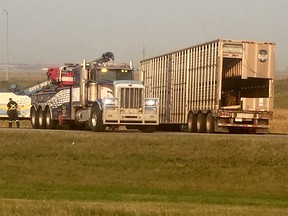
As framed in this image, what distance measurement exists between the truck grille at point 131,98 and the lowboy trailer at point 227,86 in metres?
1.30

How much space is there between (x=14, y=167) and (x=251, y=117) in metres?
13.8

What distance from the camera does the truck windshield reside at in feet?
108

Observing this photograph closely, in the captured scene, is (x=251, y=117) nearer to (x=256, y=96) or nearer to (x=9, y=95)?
(x=256, y=96)

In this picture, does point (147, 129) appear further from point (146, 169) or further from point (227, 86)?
point (146, 169)

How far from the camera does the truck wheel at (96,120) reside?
31438 mm

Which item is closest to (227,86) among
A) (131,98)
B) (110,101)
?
(131,98)

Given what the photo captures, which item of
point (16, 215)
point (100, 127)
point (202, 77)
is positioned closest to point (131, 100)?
point (100, 127)

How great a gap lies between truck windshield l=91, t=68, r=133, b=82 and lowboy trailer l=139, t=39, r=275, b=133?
3.70ft

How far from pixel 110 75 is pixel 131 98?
5.77 feet

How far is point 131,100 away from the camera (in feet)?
104

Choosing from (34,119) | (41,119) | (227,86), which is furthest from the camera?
(34,119)

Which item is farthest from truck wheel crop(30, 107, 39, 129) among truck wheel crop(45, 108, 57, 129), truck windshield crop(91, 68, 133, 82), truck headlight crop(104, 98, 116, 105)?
truck headlight crop(104, 98, 116, 105)

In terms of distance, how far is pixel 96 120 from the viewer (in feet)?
104

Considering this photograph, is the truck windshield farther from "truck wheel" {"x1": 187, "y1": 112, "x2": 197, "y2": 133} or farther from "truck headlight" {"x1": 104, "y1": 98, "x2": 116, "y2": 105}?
"truck wheel" {"x1": 187, "y1": 112, "x2": 197, "y2": 133}
